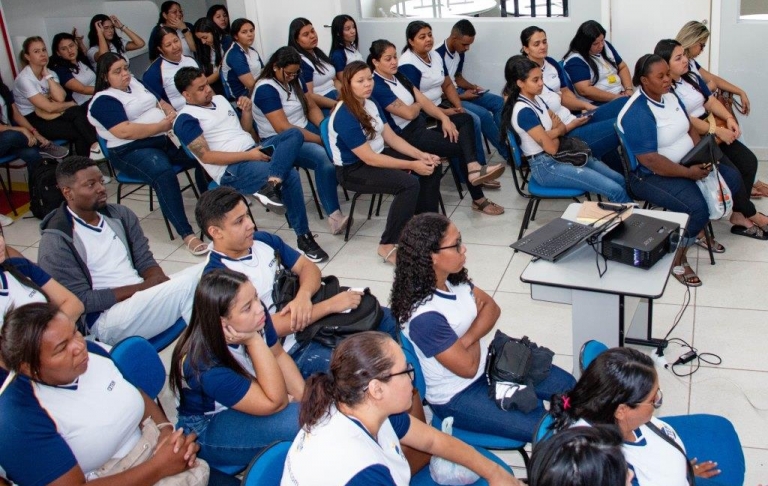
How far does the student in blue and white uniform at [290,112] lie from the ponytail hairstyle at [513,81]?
46.2 inches

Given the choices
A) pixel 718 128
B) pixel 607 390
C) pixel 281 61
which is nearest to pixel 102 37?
pixel 281 61

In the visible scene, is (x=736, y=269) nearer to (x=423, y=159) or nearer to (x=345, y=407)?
(x=423, y=159)

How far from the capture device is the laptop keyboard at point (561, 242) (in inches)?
131

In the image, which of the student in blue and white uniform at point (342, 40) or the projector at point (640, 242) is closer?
the projector at point (640, 242)

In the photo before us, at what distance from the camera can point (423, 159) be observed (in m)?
5.09

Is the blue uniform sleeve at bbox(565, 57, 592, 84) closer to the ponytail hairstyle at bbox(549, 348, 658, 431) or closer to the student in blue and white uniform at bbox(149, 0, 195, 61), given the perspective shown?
the student in blue and white uniform at bbox(149, 0, 195, 61)

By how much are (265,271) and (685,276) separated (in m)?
2.34

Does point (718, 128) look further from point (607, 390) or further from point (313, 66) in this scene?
point (607, 390)

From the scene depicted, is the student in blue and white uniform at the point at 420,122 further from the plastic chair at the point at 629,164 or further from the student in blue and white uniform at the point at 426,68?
the plastic chair at the point at 629,164

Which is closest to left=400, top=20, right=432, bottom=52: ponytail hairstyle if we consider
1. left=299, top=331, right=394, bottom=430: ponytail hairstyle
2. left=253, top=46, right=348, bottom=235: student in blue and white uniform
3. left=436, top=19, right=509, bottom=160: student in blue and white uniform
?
left=436, top=19, right=509, bottom=160: student in blue and white uniform

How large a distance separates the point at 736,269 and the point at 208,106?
3257mm

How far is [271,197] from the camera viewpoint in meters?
4.89

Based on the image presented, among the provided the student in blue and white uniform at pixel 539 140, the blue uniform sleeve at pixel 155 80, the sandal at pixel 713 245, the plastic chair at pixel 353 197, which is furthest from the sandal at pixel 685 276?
the blue uniform sleeve at pixel 155 80

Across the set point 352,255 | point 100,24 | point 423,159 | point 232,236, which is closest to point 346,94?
point 423,159
